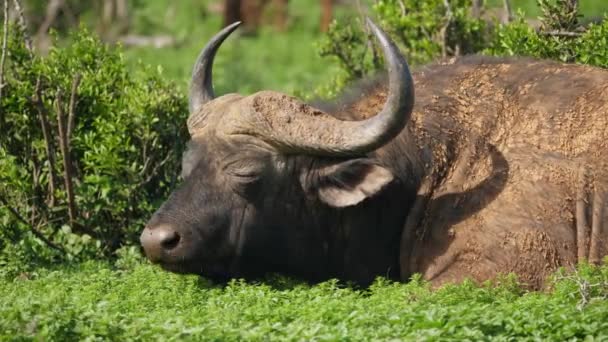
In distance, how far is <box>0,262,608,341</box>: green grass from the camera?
6145mm

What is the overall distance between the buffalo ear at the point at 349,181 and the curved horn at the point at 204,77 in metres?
1.23

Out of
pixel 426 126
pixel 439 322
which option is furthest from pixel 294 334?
pixel 426 126

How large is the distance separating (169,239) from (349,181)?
1088 millimetres

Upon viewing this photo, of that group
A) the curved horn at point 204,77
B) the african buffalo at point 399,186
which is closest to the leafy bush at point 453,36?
the african buffalo at point 399,186

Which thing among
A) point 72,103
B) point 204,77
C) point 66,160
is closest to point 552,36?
point 204,77

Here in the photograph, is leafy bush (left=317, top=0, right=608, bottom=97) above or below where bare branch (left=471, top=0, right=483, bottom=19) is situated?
below

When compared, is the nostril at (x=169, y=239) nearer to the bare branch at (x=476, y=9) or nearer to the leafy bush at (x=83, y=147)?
the leafy bush at (x=83, y=147)

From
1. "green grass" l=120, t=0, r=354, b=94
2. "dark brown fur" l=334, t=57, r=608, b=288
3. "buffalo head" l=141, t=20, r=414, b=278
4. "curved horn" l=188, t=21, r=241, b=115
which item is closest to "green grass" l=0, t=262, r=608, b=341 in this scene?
"buffalo head" l=141, t=20, r=414, b=278

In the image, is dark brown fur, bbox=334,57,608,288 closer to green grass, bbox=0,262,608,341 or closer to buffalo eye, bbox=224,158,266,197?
green grass, bbox=0,262,608,341

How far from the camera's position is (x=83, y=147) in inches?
383

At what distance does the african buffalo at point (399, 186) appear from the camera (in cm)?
765

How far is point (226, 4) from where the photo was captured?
23.2 m

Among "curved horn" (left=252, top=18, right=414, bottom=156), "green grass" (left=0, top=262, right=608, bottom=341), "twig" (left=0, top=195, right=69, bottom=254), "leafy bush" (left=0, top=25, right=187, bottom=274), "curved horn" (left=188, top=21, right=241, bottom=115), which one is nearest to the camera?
"green grass" (left=0, top=262, right=608, bottom=341)

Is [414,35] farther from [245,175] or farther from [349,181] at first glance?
[245,175]
